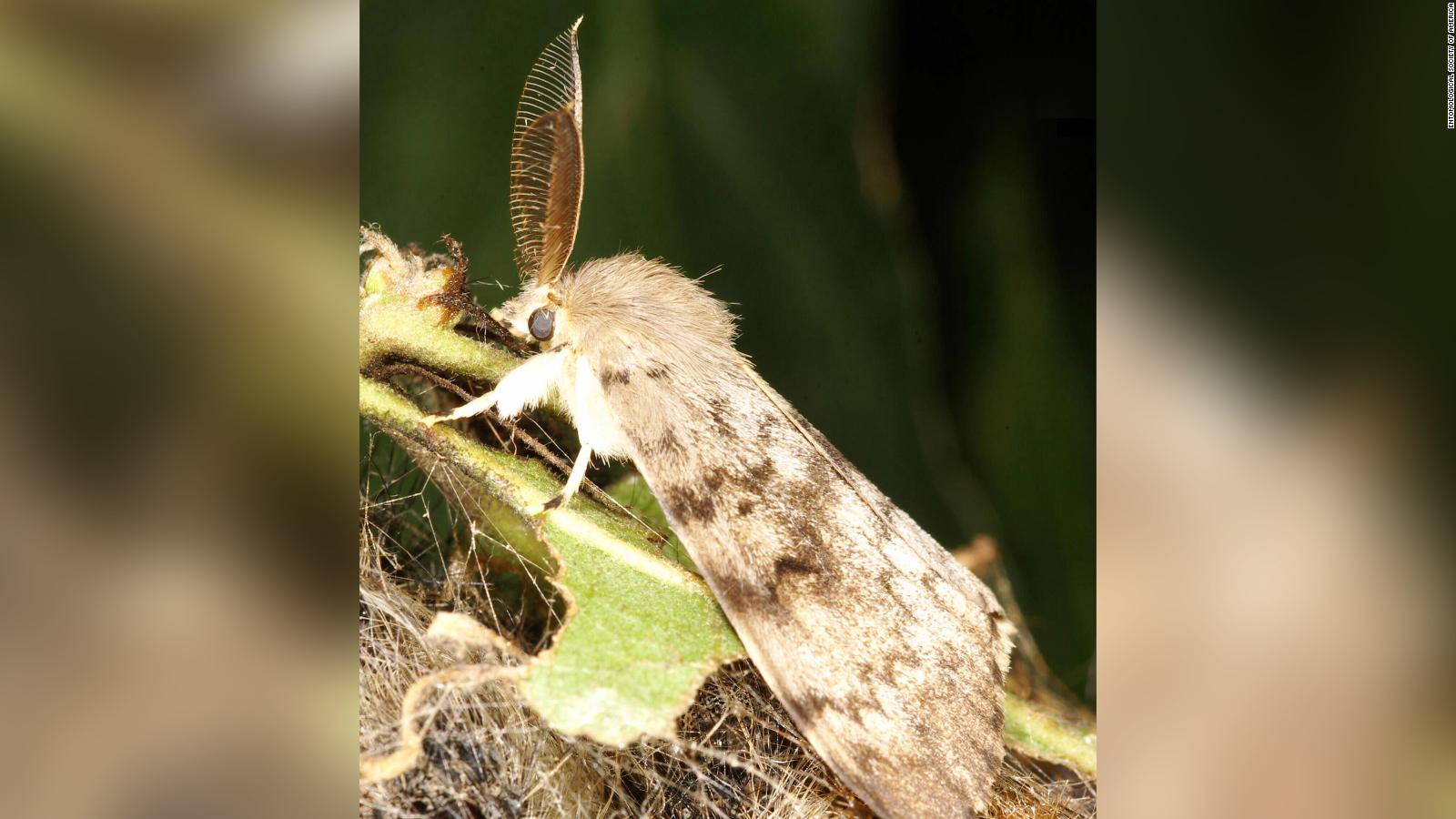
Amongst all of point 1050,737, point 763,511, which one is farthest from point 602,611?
point 1050,737

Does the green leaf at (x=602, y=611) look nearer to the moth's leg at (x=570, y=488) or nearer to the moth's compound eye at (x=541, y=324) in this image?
the moth's leg at (x=570, y=488)

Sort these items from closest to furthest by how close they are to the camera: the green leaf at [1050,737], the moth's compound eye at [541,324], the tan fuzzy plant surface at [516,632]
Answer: the tan fuzzy plant surface at [516,632] → the moth's compound eye at [541,324] → the green leaf at [1050,737]

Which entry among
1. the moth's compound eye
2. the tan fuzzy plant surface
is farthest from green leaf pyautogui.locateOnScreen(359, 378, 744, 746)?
the moth's compound eye

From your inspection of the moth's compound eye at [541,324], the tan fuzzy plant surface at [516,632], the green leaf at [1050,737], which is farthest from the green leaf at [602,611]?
the green leaf at [1050,737]

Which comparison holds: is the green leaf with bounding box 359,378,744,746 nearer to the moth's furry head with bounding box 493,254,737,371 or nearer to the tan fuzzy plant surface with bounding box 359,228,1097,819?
the tan fuzzy plant surface with bounding box 359,228,1097,819

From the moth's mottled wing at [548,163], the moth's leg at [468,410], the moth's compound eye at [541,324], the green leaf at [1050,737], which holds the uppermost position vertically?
the moth's mottled wing at [548,163]
